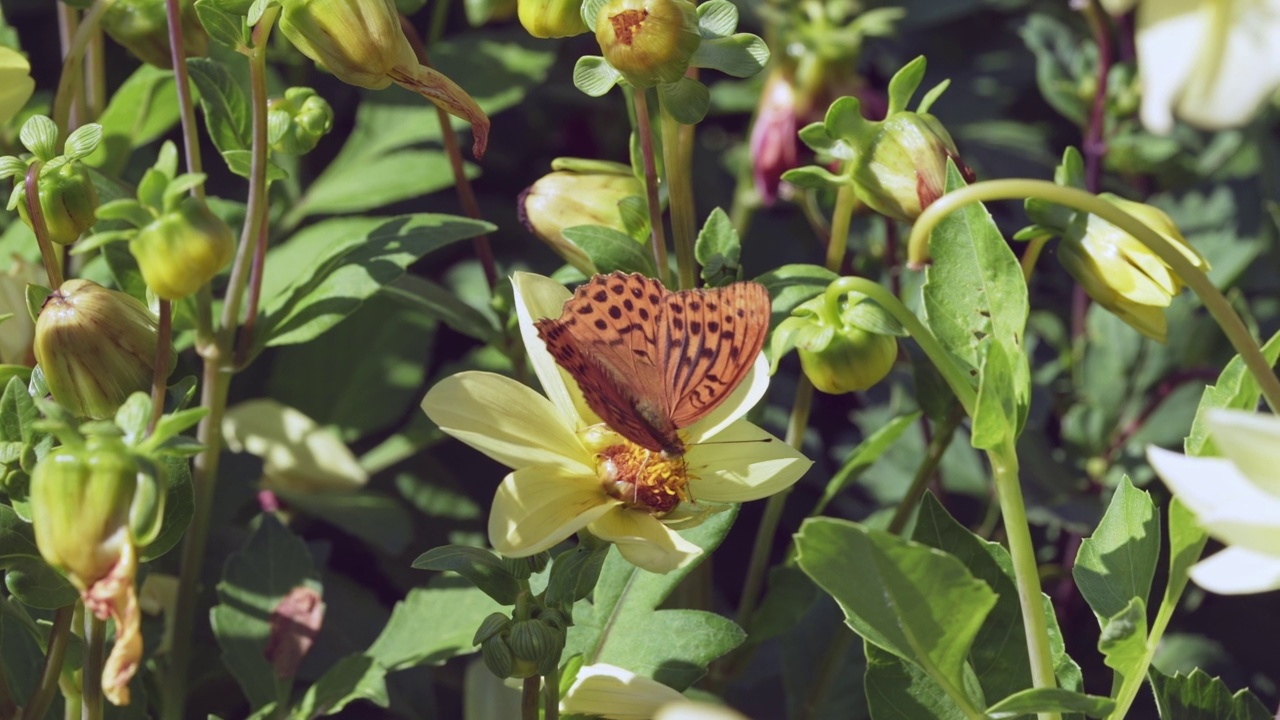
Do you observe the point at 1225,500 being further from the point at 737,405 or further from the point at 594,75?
the point at 594,75

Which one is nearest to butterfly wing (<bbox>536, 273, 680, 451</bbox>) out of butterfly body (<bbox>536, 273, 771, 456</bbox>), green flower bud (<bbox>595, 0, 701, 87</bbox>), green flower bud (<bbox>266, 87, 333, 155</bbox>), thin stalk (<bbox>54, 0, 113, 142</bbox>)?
butterfly body (<bbox>536, 273, 771, 456</bbox>)

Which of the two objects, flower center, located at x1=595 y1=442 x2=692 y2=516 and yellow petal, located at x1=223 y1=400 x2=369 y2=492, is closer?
flower center, located at x1=595 y1=442 x2=692 y2=516

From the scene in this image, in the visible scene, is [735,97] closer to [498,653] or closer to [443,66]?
[443,66]

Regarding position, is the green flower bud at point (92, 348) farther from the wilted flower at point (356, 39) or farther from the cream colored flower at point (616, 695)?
the cream colored flower at point (616, 695)

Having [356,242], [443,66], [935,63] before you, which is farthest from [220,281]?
[935,63]

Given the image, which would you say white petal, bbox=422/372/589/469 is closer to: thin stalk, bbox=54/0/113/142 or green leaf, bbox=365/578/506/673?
green leaf, bbox=365/578/506/673

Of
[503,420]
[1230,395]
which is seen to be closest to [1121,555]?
[1230,395]
